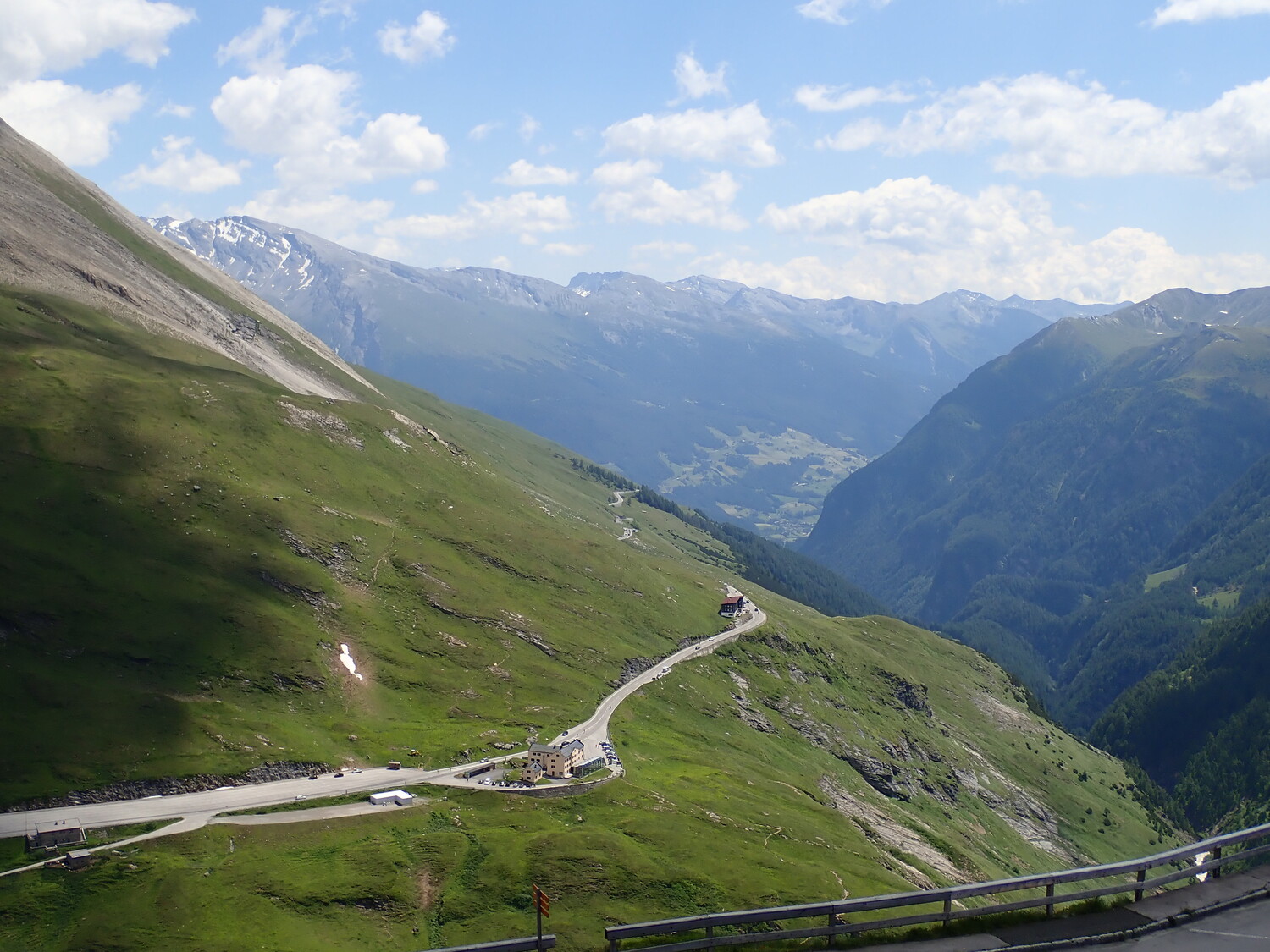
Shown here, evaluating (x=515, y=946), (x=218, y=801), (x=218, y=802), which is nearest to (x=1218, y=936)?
(x=515, y=946)

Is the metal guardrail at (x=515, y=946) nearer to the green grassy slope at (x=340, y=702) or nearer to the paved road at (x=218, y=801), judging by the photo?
the green grassy slope at (x=340, y=702)

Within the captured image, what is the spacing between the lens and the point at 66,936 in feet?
227

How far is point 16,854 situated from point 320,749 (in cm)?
3362

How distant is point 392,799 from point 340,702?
1205 inches

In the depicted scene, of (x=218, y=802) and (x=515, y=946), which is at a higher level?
(x=515, y=946)

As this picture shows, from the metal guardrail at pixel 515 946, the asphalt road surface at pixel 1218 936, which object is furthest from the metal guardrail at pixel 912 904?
the metal guardrail at pixel 515 946

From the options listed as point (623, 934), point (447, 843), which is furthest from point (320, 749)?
point (623, 934)

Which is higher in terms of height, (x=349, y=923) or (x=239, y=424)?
(x=239, y=424)

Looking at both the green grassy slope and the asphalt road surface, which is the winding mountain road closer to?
the green grassy slope

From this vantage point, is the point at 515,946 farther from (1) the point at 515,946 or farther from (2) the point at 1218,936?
(2) the point at 1218,936

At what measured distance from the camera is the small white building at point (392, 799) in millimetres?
94250

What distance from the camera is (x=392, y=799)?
3745 inches

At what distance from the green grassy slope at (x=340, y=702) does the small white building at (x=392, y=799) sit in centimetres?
439

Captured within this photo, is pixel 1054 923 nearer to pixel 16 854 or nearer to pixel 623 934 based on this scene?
pixel 623 934
